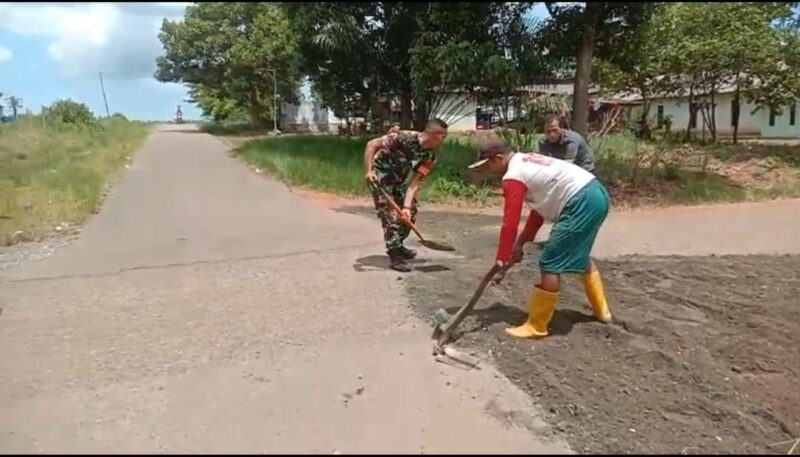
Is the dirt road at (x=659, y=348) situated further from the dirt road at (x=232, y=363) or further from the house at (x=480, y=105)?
the house at (x=480, y=105)

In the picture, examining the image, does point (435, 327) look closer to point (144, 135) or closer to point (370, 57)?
point (370, 57)

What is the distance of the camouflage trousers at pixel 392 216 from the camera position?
20.2 feet

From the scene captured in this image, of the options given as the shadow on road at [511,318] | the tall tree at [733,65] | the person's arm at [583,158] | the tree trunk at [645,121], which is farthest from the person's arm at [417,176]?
the tree trunk at [645,121]

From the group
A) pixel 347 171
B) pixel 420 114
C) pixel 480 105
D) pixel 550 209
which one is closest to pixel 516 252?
pixel 550 209

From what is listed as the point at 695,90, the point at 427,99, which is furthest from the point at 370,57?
the point at 695,90

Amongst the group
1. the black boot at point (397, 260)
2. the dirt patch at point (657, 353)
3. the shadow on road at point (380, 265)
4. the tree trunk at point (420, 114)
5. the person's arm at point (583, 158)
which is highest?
the tree trunk at point (420, 114)

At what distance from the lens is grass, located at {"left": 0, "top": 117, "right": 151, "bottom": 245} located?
9.73 metres

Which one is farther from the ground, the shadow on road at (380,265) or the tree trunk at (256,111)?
the tree trunk at (256,111)

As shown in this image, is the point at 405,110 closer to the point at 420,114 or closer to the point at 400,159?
the point at 420,114

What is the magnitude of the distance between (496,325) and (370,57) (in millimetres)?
9123

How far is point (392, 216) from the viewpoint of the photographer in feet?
20.4

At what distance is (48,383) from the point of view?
3.86 meters

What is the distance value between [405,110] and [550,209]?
12808 mm

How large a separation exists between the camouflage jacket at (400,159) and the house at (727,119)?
21499 mm
